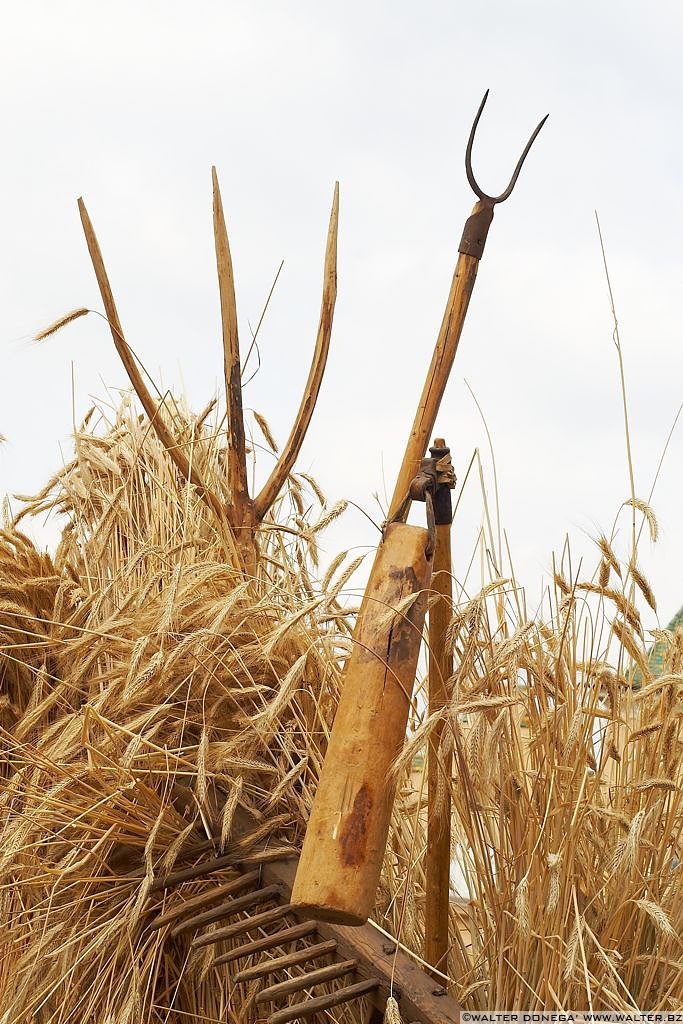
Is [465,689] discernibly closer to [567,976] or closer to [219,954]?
[567,976]

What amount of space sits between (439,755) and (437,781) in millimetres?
79

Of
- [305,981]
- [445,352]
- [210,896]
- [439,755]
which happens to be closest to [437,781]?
[439,755]

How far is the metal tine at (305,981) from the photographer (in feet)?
4.15

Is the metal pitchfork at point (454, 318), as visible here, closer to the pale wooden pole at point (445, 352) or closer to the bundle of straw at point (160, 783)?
the pale wooden pole at point (445, 352)

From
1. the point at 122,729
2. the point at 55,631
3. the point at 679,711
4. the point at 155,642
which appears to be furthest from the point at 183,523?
the point at 679,711

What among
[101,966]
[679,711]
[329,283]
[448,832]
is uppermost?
[329,283]

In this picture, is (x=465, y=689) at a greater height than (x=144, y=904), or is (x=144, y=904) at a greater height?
(x=465, y=689)

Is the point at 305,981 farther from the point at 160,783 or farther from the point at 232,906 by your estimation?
the point at 160,783

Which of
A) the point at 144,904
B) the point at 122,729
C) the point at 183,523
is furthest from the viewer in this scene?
the point at 183,523

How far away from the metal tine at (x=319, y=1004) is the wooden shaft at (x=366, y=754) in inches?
13.4

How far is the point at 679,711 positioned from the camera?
1.29m

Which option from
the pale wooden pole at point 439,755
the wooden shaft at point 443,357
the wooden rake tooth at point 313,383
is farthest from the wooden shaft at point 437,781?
the wooden rake tooth at point 313,383

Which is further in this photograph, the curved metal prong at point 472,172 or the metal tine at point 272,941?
the metal tine at point 272,941

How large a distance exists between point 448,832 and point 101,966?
597 mm
